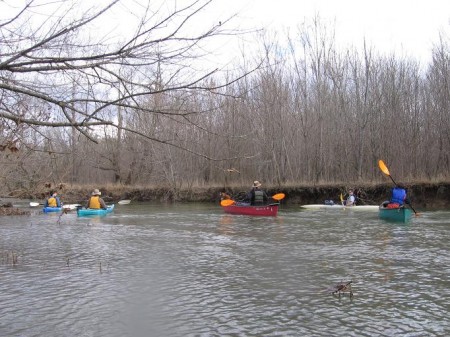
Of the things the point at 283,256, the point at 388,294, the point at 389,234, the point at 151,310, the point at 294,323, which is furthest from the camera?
the point at 389,234

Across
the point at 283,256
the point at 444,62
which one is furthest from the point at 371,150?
the point at 283,256

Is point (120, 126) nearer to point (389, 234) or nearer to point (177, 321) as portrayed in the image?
point (177, 321)

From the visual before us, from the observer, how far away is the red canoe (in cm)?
1946

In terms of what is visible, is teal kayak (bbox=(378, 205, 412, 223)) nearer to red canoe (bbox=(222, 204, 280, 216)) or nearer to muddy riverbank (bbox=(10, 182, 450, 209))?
red canoe (bbox=(222, 204, 280, 216))

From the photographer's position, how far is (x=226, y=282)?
8.07 metres

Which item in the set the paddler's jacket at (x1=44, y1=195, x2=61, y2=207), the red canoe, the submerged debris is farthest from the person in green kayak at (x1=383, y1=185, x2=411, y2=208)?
the paddler's jacket at (x1=44, y1=195, x2=61, y2=207)

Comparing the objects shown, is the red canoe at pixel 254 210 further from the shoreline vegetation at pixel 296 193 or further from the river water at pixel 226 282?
the shoreline vegetation at pixel 296 193

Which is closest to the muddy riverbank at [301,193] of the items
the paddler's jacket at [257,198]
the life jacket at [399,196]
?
the life jacket at [399,196]

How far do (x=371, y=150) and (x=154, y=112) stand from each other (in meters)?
26.3

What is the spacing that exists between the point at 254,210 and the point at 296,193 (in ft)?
26.8

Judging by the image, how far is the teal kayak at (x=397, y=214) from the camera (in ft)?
55.1

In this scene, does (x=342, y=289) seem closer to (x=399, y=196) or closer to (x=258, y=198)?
(x=399, y=196)

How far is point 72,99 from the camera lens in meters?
3.29

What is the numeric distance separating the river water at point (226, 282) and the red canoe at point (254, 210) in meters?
4.53
